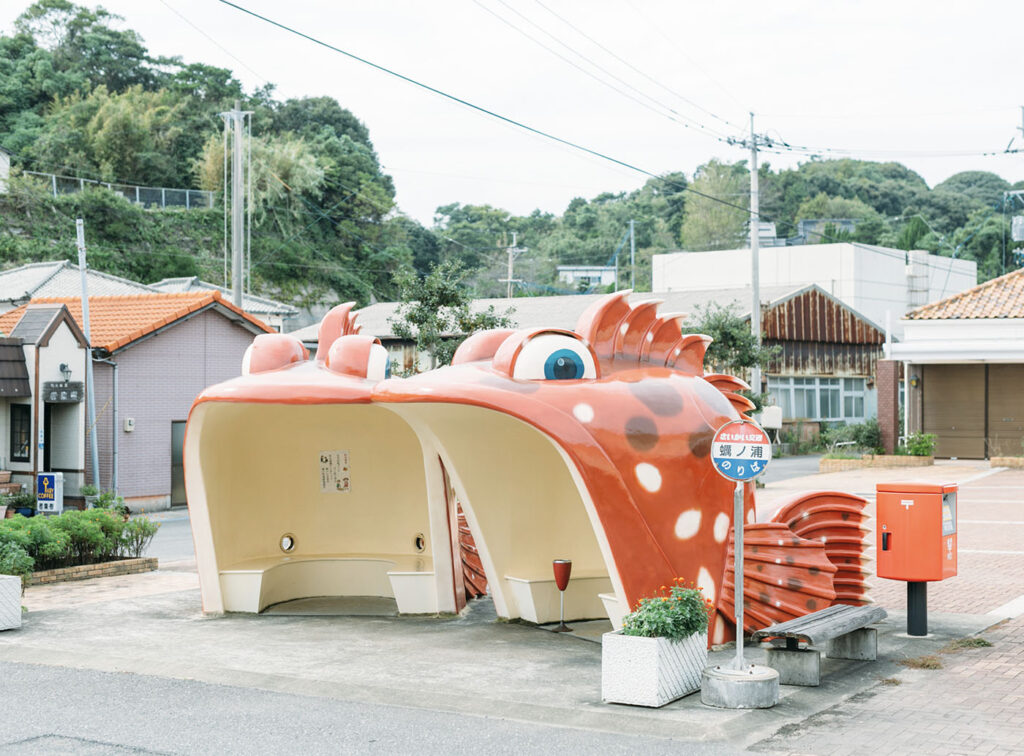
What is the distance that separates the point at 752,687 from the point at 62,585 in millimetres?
10124

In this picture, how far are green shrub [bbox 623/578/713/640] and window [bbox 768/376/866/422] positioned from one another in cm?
3430

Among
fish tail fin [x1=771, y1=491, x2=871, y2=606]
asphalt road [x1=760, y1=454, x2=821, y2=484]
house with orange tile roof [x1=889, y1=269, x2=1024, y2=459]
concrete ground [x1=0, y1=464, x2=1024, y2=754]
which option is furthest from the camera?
house with orange tile roof [x1=889, y1=269, x2=1024, y2=459]

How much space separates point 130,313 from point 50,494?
828 centimetres

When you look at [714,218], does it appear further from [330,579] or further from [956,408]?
[330,579]

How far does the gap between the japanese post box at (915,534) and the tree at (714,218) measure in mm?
69098

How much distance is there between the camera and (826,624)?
9.19m

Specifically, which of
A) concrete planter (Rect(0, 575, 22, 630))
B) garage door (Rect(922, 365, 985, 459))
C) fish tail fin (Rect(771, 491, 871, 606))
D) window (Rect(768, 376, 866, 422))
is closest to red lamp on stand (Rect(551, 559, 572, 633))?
fish tail fin (Rect(771, 491, 871, 606))

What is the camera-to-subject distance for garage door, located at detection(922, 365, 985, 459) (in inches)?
1367

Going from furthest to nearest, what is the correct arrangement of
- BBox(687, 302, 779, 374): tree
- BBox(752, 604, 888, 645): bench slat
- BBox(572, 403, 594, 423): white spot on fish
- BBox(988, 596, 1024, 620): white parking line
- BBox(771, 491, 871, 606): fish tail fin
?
BBox(687, 302, 779, 374): tree
BBox(988, 596, 1024, 620): white parking line
BBox(771, 491, 871, 606): fish tail fin
BBox(572, 403, 594, 423): white spot on fish
BBox(752, 604, 888, 645): bench slat

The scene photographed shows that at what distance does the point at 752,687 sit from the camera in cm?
824

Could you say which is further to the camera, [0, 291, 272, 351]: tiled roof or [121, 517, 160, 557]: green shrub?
[0, 291, 272, 351]: tiled roof

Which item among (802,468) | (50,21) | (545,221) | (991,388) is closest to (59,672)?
(802,468)

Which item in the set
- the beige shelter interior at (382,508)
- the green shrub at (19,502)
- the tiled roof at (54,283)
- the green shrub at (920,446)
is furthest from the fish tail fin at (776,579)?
the green shrub at (920,446)

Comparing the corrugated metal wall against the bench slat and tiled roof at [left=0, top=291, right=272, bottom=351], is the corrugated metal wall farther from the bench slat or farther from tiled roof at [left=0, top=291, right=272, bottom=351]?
the bench slat
